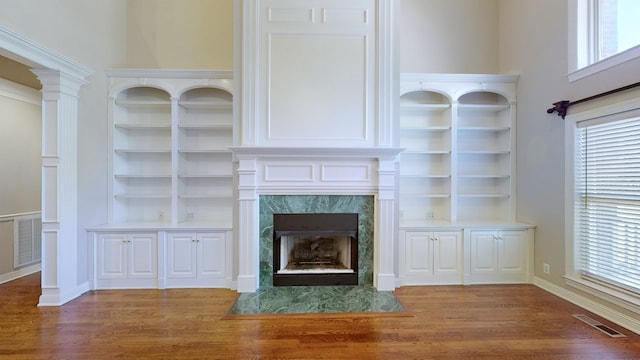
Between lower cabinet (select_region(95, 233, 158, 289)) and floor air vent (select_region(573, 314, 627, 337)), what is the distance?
470 cm

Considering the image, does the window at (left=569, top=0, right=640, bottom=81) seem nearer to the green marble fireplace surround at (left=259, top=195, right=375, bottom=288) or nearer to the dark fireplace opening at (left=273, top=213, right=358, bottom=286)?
the green marble fireplace surround at (left=259, top=195, right=375, bottom=288)

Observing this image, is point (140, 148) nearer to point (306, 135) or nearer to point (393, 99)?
point (306, 135)

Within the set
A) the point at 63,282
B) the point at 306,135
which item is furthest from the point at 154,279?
the point at 306,135

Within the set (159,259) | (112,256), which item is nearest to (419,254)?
(159,259)

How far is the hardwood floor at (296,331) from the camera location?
2.46 meters

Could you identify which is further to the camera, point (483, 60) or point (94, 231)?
point (483, 60)

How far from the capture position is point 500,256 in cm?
404

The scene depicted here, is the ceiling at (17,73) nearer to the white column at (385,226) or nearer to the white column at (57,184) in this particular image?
the white column at (57,184)

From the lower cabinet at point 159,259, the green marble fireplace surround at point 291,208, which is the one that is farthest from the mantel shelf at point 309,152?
the lower cabinet at point 159,259

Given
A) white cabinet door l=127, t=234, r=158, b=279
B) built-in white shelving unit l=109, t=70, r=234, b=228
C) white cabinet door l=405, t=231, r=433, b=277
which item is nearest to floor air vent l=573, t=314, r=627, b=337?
white cabinet door l=405, t=231, r=433, b=277

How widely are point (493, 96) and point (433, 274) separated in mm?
2778

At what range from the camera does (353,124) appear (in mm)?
3756

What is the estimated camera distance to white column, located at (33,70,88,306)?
3285 millimetres

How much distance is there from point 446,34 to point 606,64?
2181 millimetres
